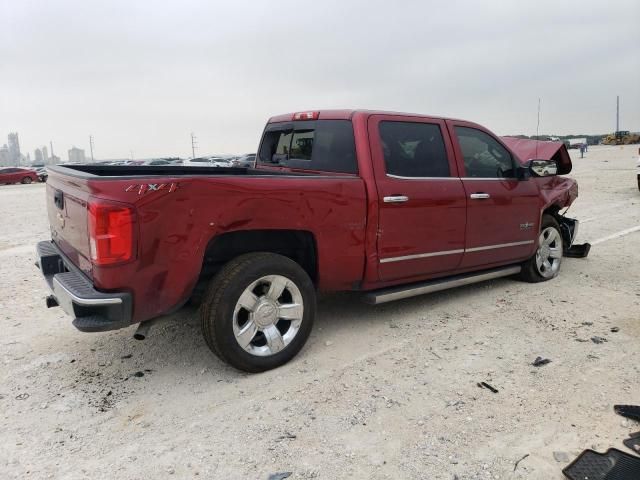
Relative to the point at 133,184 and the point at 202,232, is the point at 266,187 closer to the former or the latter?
the point at 202,232

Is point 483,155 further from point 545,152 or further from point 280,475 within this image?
point 280,475

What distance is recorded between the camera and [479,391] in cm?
322

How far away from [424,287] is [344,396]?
5.19 feet

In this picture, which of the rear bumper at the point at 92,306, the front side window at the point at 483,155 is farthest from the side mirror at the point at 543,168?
the rear bumper at the point at 92,306

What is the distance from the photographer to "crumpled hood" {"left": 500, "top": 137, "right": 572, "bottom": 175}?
6156 mm

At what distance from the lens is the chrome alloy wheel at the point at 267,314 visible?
134 inches

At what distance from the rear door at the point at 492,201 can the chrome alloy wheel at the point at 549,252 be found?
1.11 ft

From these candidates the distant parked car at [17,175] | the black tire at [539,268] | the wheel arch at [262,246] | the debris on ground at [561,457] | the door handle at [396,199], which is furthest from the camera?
the distant parked car at [17,175]

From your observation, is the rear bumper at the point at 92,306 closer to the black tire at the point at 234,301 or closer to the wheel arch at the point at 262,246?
the black tire at the point at 234,301

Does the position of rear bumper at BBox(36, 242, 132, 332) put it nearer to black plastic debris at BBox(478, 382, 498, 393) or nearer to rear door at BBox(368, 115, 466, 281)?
rear door at BBox(368, 115, 466, 281)

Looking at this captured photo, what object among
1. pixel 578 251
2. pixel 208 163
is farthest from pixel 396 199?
pixel 208 163

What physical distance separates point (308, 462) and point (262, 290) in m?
1.31

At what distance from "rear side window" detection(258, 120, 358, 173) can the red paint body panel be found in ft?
0.28

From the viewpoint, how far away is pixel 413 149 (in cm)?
434
